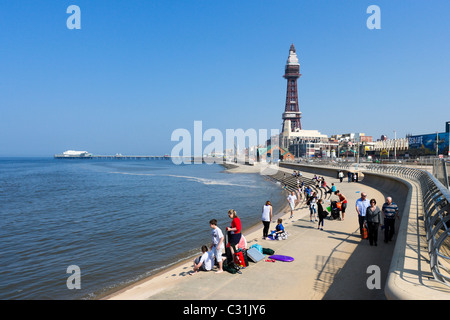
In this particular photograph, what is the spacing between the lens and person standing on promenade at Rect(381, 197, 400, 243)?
8.23 m

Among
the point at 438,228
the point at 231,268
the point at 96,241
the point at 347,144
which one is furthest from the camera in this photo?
the point at 347,144

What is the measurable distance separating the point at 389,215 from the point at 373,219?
0.43 meters

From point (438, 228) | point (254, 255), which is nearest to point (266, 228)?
point (254, 255)

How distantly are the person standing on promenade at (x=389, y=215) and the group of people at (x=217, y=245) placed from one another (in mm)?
4373

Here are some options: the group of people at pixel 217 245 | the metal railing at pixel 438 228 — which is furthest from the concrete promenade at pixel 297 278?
the metal railing at pixel 438 228

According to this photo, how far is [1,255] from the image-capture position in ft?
40.5

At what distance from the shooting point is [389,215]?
8.24 meters

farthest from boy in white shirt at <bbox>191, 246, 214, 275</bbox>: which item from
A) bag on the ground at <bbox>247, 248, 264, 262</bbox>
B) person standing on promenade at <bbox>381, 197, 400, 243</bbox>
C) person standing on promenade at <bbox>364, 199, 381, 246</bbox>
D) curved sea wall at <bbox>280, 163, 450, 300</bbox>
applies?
person standing on promenade at <bbox>381, 197, 400, 243</bbox>

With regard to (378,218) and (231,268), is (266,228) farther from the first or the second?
(378,218)

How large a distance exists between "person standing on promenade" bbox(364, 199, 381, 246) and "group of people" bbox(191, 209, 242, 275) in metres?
3.93

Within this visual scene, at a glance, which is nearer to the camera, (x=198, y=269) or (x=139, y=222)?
(x=198, y=269)
